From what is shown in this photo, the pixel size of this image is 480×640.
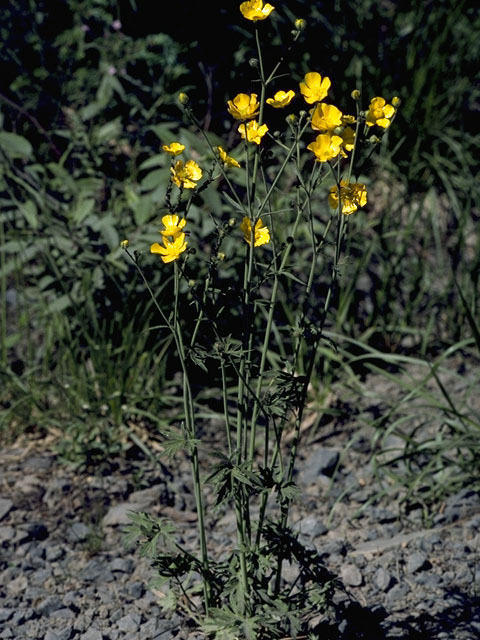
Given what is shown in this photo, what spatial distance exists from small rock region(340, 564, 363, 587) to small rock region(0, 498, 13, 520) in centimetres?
95

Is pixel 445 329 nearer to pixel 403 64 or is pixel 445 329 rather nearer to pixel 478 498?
pixel 478 498

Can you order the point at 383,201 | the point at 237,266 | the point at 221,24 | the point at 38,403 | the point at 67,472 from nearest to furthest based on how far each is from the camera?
the point at 67,472 < the point at 38,403 < the point at 237,266 < the point at 221,24 < the point at 383,201

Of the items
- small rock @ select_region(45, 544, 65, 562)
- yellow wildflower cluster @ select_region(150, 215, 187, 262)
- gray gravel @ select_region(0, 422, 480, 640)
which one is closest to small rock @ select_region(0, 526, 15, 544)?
gray gravel @ select_region(0, 422, 480, 640)

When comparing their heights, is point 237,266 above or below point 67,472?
above

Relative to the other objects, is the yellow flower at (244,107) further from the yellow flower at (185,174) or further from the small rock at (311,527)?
the small rock at (311,527)

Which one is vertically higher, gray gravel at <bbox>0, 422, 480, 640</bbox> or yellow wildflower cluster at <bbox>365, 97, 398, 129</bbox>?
yellow wildflower cluster at <bbox>365, 97, 398, 129</bbox>

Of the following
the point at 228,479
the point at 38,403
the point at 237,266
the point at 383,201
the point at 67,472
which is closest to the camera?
the point at 228,479

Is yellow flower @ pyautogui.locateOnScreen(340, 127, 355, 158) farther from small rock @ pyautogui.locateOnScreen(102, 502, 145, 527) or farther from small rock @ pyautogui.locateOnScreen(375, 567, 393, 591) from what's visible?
small rock @ pyautogui.locateOnScreen(102, 502, 145, 527)

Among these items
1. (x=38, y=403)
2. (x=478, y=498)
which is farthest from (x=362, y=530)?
(x=38, y=403)

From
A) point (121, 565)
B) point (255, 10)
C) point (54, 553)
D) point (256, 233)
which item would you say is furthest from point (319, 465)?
point (255, 10)

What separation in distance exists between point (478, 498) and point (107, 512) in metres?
1.04

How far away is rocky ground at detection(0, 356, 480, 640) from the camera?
1.82m

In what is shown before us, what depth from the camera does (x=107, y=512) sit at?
2281mm

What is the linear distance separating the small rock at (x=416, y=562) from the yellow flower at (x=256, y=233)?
0.99 metres
